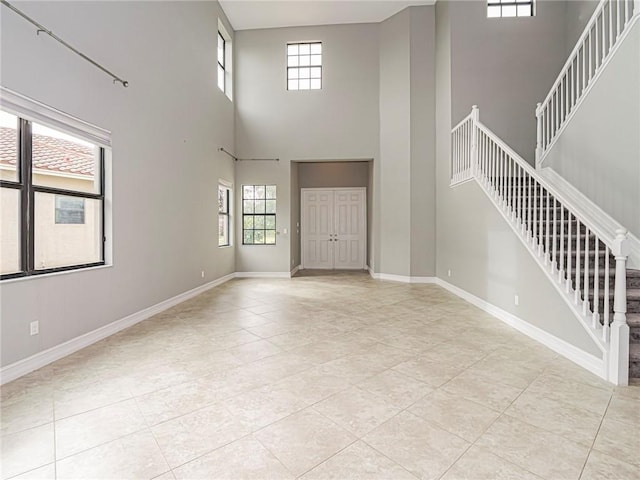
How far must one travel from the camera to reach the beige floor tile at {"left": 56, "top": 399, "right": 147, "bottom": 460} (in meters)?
1.77

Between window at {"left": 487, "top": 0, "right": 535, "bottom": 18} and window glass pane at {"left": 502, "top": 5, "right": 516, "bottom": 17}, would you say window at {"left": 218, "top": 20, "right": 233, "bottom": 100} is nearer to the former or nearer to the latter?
window at {"left": 487, "top": 0, "right": 535, "bottom": 18}

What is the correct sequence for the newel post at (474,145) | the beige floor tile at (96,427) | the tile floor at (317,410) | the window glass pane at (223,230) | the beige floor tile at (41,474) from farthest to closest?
the window glass pane at (223,230), the newel post at (474,145), the beige floor tile at (96,427), the tile floor at (317,410), the beige floor tile at (41,474)

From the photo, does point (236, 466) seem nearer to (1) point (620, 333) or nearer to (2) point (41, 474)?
(2) point (41, 474)

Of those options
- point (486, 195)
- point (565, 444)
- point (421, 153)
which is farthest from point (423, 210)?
point (565, 444)

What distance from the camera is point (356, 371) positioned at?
8.87ft

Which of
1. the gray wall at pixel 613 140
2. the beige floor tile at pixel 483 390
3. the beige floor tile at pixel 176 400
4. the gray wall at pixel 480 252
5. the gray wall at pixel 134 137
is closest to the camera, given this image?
the beige floor tile at pixel 176 400

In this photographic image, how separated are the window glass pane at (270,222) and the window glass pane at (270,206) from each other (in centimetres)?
14

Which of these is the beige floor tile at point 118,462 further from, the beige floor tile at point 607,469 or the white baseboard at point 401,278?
the white baseboard at point 401,278

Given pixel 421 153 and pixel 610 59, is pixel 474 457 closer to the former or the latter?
pixel 610 59

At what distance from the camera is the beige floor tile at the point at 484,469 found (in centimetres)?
156

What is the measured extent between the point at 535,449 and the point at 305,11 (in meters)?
8.07

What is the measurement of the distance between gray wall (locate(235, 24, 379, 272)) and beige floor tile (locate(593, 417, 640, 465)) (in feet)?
20.8

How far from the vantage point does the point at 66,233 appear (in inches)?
125

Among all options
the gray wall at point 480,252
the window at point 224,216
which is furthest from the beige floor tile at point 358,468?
the window at point 224,216
